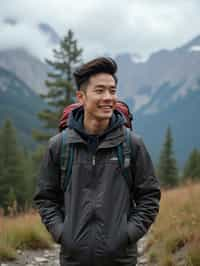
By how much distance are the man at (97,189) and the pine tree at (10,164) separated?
2965 cm

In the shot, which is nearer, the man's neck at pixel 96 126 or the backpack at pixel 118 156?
the backpack at pixel 118 156

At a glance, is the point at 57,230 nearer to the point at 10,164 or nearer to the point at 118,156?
the point at 118,156

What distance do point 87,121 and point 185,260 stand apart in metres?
2.77

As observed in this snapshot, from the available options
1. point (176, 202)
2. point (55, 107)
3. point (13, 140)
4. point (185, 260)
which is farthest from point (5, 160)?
point (185, 260)

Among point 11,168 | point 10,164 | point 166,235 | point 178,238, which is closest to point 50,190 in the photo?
point 178,238

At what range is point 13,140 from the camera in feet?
110

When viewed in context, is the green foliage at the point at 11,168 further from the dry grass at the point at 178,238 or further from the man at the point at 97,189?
the man at the point at 97,189

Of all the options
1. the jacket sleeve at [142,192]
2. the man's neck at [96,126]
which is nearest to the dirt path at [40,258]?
the jacket sleeve at [142,192]

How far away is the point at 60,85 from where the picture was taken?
25.3 metres

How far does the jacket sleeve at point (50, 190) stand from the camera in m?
2.93

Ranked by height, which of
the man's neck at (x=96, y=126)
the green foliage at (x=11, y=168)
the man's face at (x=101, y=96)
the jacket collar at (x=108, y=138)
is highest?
the green foliage at (x=11, y=168)

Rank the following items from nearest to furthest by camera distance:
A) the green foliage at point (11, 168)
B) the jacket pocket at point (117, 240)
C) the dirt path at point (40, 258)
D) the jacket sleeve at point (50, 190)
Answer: the jacket pocket at point (117, 240)
the jacket sleeve at point (50, 190)
the dirt path at point (40, 258)
the green foliage at point (11, 168)

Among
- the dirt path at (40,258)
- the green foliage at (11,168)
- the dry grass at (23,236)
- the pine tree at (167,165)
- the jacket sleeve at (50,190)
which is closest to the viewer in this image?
the jacket sleeve at (50,190)

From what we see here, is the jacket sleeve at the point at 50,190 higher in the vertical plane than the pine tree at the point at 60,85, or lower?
lower
